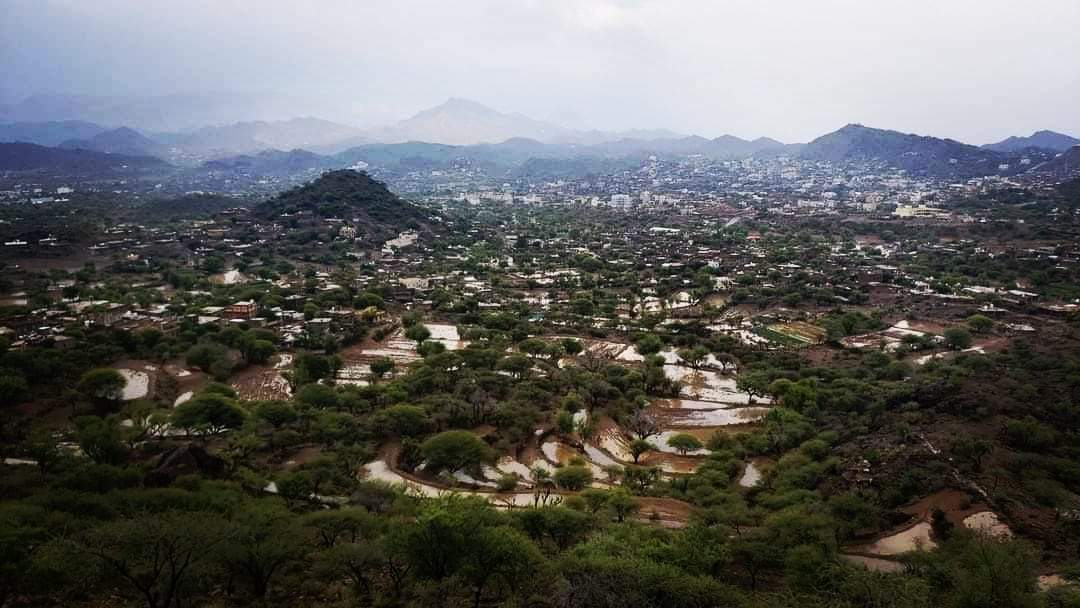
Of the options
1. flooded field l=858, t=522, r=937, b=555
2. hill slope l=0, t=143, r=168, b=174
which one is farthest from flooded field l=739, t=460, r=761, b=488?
hill slope l=0, t=143, r=168, b=174

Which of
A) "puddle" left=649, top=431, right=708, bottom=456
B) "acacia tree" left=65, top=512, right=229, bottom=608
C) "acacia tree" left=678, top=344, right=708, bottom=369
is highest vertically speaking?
"acacia tree" left=65, top=512, right=229, bottom=608

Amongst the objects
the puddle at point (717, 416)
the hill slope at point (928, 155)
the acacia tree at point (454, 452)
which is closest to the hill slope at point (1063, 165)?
the hill slope at point (928, 155)

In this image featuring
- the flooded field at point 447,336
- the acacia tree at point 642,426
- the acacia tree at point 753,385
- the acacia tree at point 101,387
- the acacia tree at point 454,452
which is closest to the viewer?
the acacia tree at point 454,452

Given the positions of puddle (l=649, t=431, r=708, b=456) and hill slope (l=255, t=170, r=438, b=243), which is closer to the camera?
puddle (l=649, t=431, r=708, b=456)

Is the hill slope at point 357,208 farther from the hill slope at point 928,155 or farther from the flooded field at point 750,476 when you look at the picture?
the hill slope at point 928,155

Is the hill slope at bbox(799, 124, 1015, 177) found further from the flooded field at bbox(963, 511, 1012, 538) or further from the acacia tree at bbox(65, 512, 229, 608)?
the acacia tree at bbox(65, 512, 229, 608)

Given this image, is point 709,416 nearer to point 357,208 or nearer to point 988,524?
point 988,524

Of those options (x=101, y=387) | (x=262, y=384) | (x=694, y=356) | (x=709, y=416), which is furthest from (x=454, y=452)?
(x=694, y=356)

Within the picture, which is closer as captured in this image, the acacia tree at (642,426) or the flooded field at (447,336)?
the acacia tree at (642,426)

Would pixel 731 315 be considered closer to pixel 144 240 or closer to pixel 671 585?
pixel 671 585

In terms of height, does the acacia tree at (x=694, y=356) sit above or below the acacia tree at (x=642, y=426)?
above
